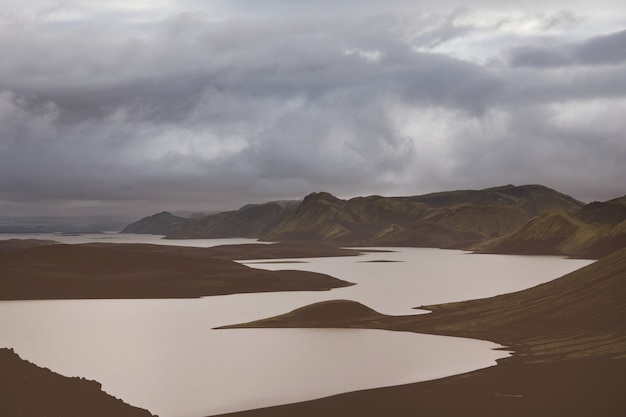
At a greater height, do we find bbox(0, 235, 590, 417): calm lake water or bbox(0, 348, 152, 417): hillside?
bbox(0, 348, 152, 417): hillside

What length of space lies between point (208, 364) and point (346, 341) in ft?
41.6

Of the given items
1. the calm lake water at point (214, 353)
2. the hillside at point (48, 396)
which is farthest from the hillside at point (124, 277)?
the hillside at point (48, 396)

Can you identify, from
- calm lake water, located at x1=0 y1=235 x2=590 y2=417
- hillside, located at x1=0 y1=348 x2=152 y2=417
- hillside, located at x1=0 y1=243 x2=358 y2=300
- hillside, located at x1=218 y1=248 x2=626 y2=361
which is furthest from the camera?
hillside, located at x1=0 y1=243 x2=358 y2=300

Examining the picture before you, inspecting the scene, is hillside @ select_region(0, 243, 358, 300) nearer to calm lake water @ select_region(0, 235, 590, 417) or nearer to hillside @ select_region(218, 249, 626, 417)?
calm lake water @ select_region(0, 235, 590, 417)

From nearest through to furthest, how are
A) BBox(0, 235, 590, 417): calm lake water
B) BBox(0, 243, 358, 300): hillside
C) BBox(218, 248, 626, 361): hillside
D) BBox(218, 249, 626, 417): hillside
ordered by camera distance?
BBox(218, 249, 626, 417): hillside, BBox(0, 235, 590, 417): calm lake water, BBox(218, 248, 626, 361): hillside, BBox(0, 243, 358, 300): hillside

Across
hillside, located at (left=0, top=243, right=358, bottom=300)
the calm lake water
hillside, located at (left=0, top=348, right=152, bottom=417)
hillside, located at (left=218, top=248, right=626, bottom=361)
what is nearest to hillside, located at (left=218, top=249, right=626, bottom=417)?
hillside, located at (left=218, top=248, right=626, bottom=361)

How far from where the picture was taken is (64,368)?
42.8 meters

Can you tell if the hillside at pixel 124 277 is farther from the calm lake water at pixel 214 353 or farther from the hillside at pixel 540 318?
the hillside at pixel 540 318

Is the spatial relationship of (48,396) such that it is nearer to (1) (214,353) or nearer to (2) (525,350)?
(1) (214,353)

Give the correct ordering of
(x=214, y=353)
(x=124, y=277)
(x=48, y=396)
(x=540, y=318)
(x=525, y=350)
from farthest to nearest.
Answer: (x=124, y=277)
(x=540, y=318)
(x=214, y=353)
(x=525, y=350)
(x=48, y=396)

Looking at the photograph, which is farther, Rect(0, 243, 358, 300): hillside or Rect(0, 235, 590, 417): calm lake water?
Rect(0, 243, 358, 300): hillside

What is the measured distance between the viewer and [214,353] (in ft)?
157

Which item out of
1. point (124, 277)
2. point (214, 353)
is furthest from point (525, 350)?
point (124, 277)

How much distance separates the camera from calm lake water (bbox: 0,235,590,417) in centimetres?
3625
